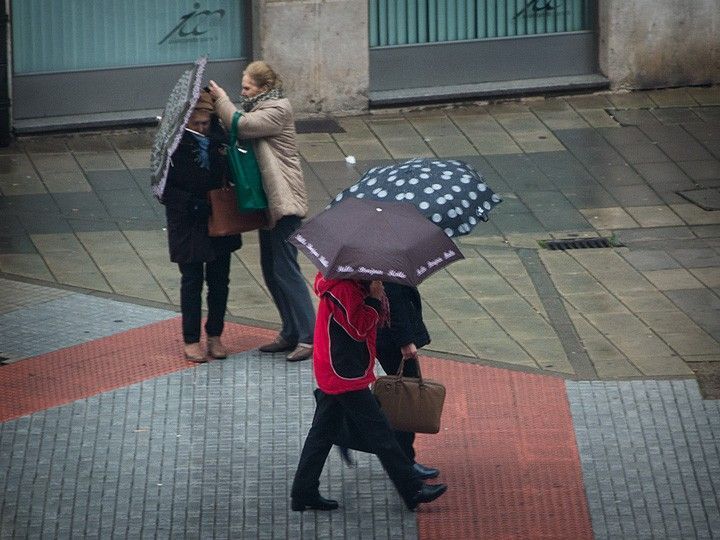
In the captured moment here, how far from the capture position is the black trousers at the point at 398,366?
27.1ft

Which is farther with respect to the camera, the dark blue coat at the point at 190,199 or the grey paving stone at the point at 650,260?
the grey paving stone at the point at 650,260

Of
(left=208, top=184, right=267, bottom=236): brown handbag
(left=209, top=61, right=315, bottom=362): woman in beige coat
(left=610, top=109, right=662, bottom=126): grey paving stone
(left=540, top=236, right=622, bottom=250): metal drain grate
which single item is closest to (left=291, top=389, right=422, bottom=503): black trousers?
(left=208, top=184, right=267, bottom=236): brown handbag

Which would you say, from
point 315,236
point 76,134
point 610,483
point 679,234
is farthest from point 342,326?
point 76,134

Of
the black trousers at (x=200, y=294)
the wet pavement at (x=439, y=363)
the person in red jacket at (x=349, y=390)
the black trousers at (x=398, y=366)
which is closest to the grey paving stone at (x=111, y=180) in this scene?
the wet pavement at (x=439, y=363)

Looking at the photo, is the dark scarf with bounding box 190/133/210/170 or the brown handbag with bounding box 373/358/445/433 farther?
the dark scarf with bounding box 190/133/210/170

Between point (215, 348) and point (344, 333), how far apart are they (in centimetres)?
246

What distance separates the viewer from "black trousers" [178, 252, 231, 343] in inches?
386

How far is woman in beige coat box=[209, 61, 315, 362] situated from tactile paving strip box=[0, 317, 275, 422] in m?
0.47

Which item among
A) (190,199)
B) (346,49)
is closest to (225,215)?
(190,199)

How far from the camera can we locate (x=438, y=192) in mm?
8062

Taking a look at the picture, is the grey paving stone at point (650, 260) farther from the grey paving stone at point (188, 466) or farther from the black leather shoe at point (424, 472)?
the black leather shoe at point (424, 472)

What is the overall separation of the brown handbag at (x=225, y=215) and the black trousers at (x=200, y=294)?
0.85ft

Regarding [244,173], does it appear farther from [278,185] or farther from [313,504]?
[313,504]

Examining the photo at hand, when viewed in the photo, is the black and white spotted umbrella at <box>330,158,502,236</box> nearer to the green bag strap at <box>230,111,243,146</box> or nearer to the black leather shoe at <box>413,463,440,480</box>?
the black leather shoe at <box>413,463,440,480</box>
